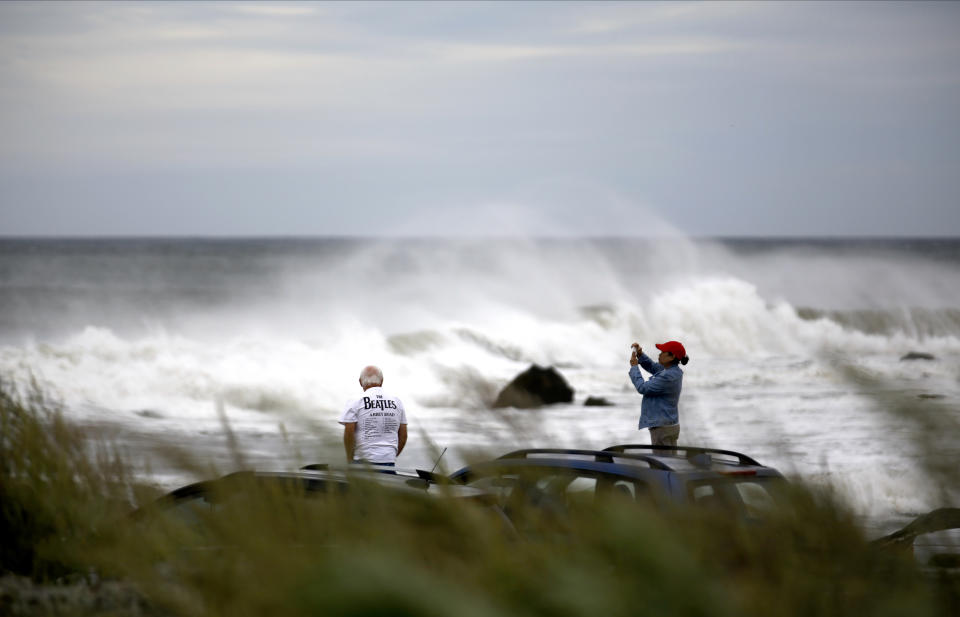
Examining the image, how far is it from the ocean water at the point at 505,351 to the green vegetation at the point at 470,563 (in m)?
Answer: 0.22

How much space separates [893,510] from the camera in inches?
133

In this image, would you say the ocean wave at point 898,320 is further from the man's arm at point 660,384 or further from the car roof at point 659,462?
the car roof at point 659,462

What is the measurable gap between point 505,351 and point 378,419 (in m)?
36.3

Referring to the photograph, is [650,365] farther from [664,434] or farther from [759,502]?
[759,502]

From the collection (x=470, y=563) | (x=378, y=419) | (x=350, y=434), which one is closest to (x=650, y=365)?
(x=378, y=419)

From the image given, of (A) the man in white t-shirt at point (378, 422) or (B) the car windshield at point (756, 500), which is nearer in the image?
(B) the car windshield at point (756, 500)

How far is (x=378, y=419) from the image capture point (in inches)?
371

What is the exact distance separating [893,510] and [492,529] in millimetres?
1254

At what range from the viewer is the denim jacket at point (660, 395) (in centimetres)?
1077

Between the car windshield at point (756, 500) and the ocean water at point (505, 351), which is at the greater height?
the ocean water at point (505, 351)

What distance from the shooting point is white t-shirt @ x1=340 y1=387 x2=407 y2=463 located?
9.32 metres

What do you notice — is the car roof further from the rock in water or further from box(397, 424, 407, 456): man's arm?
the rock in water

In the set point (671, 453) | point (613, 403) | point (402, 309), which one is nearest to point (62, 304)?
point (402, 309)

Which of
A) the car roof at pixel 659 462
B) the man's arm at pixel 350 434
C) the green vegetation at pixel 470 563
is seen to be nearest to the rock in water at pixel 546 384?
the man's arm at pixel 350 434
